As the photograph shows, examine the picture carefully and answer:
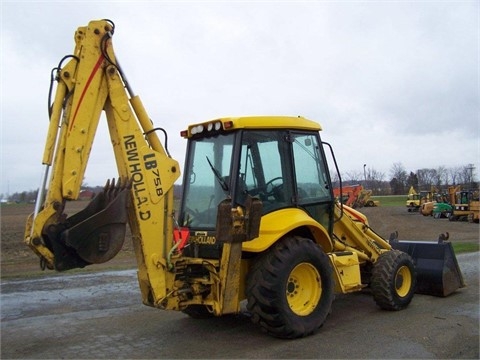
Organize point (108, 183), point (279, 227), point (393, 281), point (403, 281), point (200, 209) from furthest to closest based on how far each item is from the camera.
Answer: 1. point (403, 281)
2. point (393, 281)
3. point (200, 209)
4. point (279, 227)
5. point (108, 183)

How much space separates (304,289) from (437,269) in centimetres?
293

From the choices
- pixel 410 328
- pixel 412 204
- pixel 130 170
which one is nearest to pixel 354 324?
pixel 410 328

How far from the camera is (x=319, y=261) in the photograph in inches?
219

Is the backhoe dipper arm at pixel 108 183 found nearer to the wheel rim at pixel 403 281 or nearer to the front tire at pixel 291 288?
the front tire at pixel 291 288

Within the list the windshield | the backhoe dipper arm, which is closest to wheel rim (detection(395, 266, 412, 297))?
the windshield

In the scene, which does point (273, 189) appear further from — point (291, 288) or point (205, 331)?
point (205, 331)

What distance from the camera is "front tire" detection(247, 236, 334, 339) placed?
5078 mm

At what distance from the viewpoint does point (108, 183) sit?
4938 mm

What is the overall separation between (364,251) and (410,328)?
156cm

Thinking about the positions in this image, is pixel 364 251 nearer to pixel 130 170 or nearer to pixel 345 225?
pixel 345 225

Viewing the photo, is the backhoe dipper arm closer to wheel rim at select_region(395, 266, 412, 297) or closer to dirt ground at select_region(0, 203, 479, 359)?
dirt ground at select_region(0, 203, 479, 359)

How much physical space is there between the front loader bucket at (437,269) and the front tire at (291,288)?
2624 mm

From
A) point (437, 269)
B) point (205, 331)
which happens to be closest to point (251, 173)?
point (205, 331)

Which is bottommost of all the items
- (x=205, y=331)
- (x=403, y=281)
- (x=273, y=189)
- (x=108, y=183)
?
(x=205, y=331)
